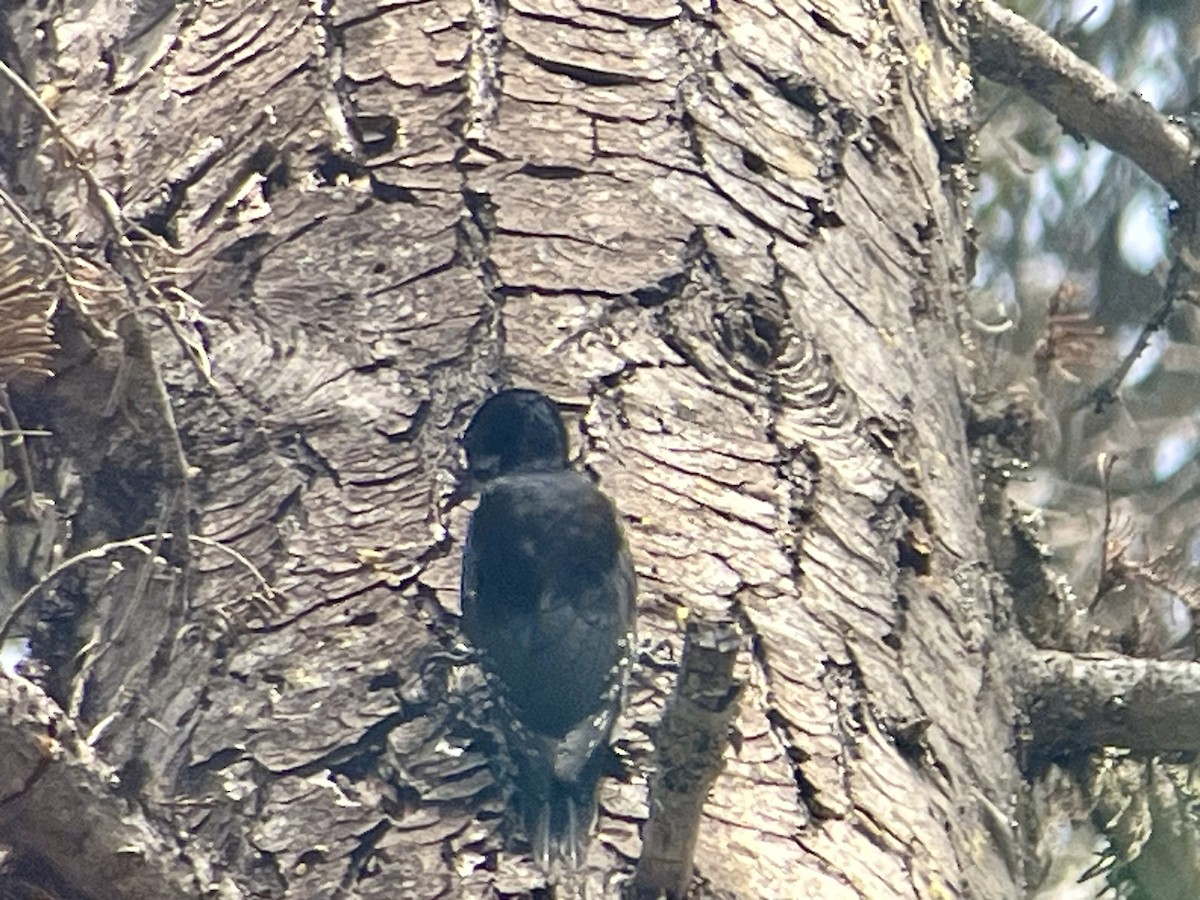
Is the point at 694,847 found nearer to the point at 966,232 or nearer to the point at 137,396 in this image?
the point at 137,396

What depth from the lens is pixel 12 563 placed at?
2.63m

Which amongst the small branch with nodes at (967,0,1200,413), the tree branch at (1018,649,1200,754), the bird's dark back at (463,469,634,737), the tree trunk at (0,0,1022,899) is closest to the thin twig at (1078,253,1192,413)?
the small branch with nodes at (967,0,1200,413)

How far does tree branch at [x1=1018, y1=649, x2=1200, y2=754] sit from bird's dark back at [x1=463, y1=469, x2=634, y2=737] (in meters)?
0.74

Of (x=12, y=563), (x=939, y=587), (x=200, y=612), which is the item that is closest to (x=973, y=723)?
(x=939, y=587)

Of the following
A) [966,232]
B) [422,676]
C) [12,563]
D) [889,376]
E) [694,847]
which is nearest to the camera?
[694,847]

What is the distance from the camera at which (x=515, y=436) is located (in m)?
2.41

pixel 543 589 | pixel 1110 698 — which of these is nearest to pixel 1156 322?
pixel 1110 698

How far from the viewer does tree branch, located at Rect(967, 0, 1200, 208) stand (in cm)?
384

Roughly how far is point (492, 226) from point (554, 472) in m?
0.34

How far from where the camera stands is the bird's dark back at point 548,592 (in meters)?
2.38

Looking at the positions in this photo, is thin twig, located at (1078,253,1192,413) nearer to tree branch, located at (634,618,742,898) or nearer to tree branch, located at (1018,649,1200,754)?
tree branch, located at (1018,649,1200,754)

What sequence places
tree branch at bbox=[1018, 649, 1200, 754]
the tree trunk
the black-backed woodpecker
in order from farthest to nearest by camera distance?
tree branch at bbox=[1018, 649, 1200, 754] → the black-backed woodpecker → the tree trunk

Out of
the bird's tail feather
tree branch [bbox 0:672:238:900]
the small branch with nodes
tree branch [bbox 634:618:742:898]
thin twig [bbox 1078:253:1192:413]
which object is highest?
the small branch with nodes

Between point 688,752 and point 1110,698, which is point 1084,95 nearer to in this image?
point 1110,698
